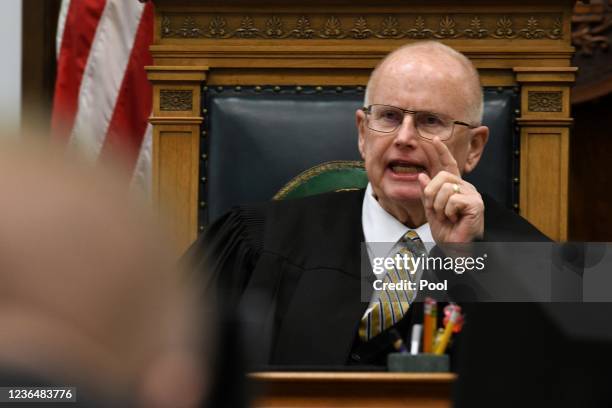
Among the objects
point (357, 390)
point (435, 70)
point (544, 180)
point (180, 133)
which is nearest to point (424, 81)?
point (435, 70)

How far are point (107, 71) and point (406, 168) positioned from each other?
1834 mm

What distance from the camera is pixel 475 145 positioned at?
9.40 ft

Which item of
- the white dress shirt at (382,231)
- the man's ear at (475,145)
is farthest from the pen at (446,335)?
the man's ear at (475,145)

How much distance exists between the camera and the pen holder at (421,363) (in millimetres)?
1668

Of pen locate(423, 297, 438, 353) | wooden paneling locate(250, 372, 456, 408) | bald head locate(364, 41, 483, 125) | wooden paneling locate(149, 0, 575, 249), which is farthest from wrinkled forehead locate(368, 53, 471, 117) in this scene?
wooden paneling locate(250, 372, 456, 408)

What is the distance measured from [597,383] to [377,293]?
4.43 feet

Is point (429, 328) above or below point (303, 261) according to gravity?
below

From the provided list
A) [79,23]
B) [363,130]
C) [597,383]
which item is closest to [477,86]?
[363,130]

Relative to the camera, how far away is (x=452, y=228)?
2359 millimetres

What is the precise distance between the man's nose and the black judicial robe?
261mm

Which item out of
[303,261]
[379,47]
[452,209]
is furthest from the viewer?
[379,47]

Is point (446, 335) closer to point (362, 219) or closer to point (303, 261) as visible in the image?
point (303, 261)

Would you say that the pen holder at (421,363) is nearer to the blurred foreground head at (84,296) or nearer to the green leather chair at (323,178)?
the blurred foreground head at (84,296)

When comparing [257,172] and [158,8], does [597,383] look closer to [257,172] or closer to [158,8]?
[257,172]
